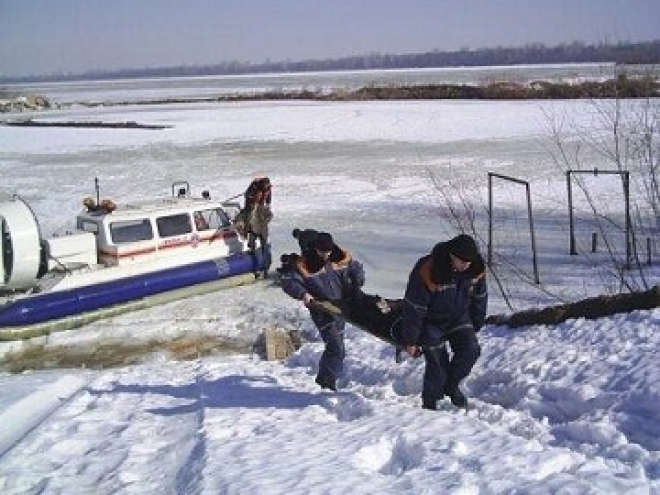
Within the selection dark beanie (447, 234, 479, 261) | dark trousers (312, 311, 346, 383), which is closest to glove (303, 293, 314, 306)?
dark trousers (312, 311, 346, 383)

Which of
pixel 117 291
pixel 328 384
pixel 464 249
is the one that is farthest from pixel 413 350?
pixel 117 291

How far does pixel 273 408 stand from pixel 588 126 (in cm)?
2565

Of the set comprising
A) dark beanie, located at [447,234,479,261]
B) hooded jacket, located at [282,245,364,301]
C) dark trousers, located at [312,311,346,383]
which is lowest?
dark trousers, located at [312,311,346,383]

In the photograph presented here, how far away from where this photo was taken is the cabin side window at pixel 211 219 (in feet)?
43.5

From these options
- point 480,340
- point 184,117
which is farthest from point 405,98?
point 480,340

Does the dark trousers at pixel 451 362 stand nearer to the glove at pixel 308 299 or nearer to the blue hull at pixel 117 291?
the glove at pixel 308 299

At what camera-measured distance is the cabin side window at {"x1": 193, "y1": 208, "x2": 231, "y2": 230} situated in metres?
13.3

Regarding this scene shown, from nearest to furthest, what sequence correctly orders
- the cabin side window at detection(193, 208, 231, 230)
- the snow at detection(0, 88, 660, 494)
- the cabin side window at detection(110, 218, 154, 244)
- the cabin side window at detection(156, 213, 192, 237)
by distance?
the snow at detection(0, 88, 660, 494) < the cabin side window at detection(110, 218, 154, 244) < the cabin side window at detection(156, 213, 192, 237) < the cabin side window at detection(193, 208, 231, 230)

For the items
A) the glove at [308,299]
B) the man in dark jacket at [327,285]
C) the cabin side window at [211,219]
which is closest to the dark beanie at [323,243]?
the man in dark jacket at [327,285]

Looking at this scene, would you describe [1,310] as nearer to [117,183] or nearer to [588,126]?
[117,183]

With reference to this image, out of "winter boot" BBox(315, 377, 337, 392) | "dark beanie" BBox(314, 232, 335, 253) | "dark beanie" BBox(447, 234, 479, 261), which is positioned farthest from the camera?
"winter boot" BBox(315, 377, 337, 392)

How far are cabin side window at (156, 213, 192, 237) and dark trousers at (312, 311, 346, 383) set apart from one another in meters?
6.48

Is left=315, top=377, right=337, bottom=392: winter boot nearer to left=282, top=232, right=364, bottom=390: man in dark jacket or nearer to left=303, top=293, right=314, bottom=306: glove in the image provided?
left=282, top=232, right=364, bottom=390: man in dark jacket

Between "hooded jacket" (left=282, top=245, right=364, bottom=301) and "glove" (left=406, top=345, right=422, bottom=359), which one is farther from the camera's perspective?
"hooded jacket" (left=282, top=245, right=364, bottom=301)
